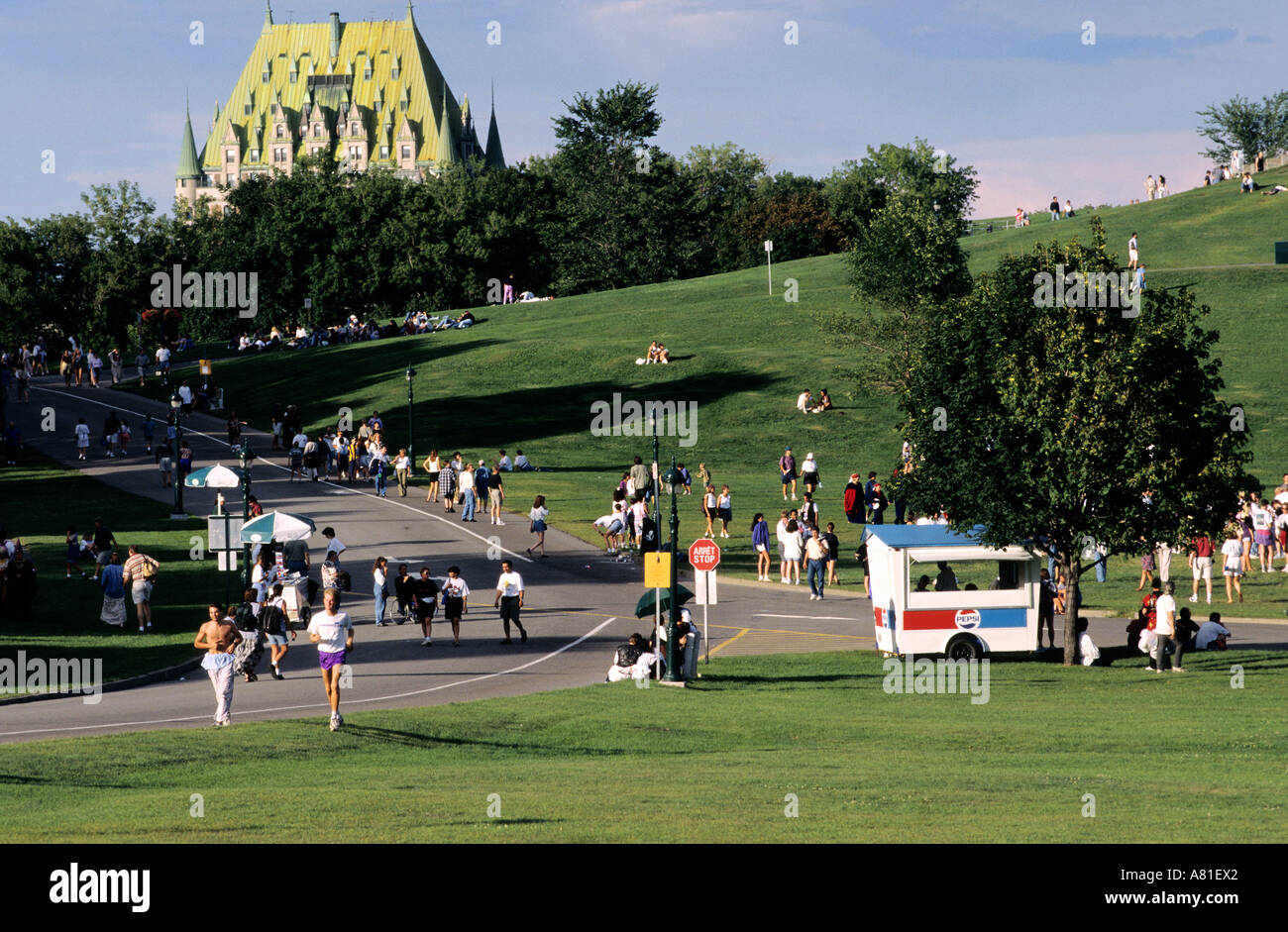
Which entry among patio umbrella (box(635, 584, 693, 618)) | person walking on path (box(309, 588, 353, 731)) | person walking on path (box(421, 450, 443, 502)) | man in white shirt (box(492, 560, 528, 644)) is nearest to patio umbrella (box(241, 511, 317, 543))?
man in white shirt (box(492, 560, 528, 644))

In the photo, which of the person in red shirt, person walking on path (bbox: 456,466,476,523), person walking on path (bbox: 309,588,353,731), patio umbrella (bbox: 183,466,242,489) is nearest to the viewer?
person walking on path (bbox: 309,588,353,731)

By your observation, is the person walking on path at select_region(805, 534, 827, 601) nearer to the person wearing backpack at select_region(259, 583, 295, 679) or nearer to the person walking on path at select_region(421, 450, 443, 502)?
the person wearing backpack at select_region(259, 583, 295, 679)

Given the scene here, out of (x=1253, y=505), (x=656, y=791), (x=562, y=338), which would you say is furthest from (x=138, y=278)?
(x=656, y=791)

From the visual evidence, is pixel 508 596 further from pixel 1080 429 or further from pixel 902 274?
pixel 902 274

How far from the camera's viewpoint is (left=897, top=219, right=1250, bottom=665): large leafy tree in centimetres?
2558

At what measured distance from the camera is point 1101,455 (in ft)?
83.8

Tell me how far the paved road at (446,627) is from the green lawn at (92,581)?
1.78m

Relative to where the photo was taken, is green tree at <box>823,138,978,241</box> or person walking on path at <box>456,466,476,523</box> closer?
person walking on path at <box>456,466,476,523</box>

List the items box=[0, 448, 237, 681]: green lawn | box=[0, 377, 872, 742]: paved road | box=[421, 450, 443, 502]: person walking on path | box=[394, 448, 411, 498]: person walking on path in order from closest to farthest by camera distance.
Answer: box=[0, 377, 872, 742]: paved road < box=[0, 448, 237, 681]: green lawn < box=[421, 450, 443, 502]: person walking on path < box=[394, 448, 411, 498]: person walking on path

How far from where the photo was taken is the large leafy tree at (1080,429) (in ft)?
83.9

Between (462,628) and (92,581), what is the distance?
11.4 metres

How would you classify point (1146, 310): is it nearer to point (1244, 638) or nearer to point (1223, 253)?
point (1244, 638)

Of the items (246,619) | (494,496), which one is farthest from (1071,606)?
(494,496)

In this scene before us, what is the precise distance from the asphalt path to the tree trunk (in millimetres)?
2968
